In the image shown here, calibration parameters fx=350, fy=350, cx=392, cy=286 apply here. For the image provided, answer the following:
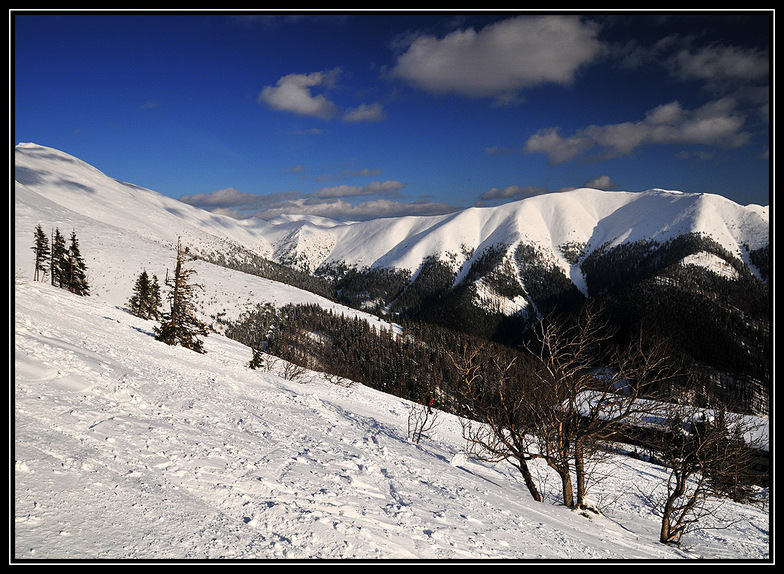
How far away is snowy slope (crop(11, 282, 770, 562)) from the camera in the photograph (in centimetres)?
543

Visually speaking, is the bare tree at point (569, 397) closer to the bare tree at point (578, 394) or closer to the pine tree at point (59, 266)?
the bare tree at point (578, 394)

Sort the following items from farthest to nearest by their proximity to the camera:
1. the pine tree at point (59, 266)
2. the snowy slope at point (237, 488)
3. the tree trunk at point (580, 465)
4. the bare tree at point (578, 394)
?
the pine tree at point (59, 266)
the tree trunk at point (580, 465)
the bare tree at point (578, 394)
the snowy slope at point (237, 488)

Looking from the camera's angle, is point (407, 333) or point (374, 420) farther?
point (407, 333)

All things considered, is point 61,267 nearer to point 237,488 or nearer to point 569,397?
point 237,488

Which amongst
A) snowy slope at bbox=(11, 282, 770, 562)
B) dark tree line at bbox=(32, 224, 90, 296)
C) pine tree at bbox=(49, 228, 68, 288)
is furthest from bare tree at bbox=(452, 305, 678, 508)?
pine tree at bbox=(49, 228, 68, 288)

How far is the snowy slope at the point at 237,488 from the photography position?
5.43 metres

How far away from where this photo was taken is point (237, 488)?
7.22 meters

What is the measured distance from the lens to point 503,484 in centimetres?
1359

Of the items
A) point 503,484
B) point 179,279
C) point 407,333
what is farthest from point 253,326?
point 503,484

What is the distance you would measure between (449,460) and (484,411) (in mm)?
5561

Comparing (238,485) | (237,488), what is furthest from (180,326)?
(237,488)

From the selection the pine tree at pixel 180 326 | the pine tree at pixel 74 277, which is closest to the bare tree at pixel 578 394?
the pine tree at pixel 180 326
